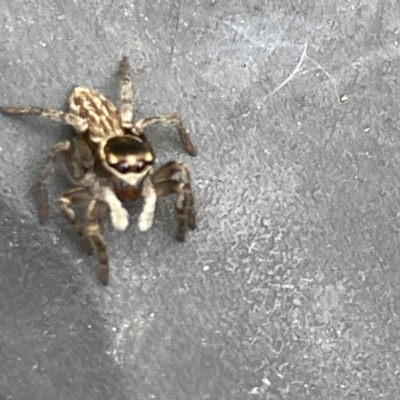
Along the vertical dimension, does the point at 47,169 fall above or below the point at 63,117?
below

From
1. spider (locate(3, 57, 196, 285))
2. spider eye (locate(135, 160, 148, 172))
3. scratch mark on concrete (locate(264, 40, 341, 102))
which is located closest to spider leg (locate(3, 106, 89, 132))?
spider (locate(3, 57, 196, 285))

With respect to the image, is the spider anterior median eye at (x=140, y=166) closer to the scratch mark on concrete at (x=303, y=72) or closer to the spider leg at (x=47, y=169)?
the spider leg at (x=47, y=169)

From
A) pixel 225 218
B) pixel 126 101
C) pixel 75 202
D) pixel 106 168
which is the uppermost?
pixel 126 101

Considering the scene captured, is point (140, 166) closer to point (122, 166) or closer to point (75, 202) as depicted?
point (122, 166)

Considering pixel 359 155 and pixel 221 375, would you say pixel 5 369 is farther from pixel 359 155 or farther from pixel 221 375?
pixel 359 155

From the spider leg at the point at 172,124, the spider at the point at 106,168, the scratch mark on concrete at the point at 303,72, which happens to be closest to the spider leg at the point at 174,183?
the spider at the point at 106,168

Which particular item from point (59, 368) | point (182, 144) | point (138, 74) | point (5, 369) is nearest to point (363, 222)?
point (182, 144)

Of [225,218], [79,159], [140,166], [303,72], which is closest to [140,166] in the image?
[140,166]
